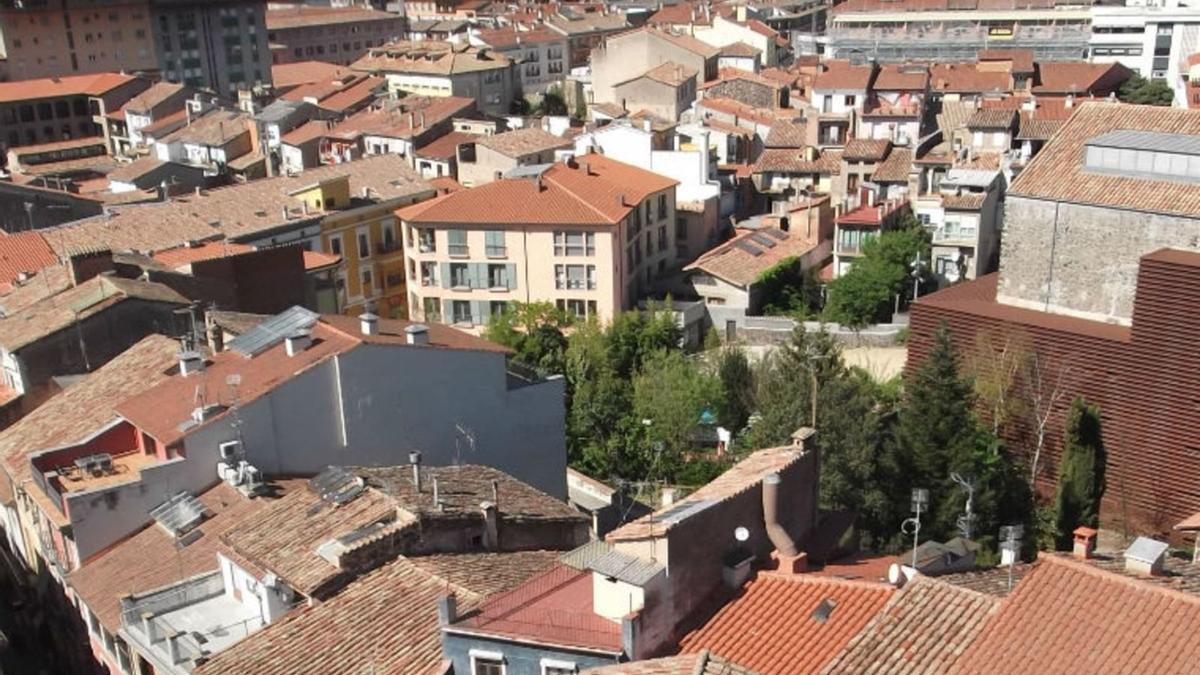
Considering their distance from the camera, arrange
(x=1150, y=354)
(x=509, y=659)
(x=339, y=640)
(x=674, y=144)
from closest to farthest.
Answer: (x=509, y=659) → (x=339, y=640) → (x=1150, y=354) → (x=674, y=144)

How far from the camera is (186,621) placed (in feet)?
69.1

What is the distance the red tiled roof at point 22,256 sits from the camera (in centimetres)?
3757

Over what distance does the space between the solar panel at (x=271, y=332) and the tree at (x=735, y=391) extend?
18.4 m

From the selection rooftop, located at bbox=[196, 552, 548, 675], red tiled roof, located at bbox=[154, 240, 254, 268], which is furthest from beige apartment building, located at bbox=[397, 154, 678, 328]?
rooftop, located at bbox=[196, 552, 548, 675]

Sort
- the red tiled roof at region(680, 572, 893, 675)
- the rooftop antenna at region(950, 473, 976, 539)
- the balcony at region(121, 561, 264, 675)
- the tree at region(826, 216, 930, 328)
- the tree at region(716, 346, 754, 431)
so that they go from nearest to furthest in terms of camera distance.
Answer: the red tiled roof at region(680, 572, 893, 675), the balcony at region(121, 561, 264, 675), the rooftop antenna at region(950, 473, 976, 539), the tree at region(716, 346, 754, 431), the tree at region(826, 216, 930, 328)

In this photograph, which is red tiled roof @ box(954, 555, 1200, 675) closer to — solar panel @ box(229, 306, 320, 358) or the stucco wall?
solar panel @ box(229, 306, 320, 358)

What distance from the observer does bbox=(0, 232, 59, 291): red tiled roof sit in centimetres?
3757

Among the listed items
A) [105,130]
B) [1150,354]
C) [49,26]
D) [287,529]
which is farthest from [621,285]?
[49,26]

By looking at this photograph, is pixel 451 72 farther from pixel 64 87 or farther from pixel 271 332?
pixel 271 332

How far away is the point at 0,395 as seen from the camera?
102ft

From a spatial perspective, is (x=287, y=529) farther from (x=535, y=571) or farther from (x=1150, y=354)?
(x=1150, y=354)

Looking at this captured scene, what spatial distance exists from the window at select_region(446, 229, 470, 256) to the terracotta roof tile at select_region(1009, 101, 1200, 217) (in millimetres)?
21649

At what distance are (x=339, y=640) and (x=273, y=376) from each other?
7759 millimetres

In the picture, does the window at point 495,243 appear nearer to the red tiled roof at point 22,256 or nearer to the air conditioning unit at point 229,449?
the red tiled roof at point 22,256
